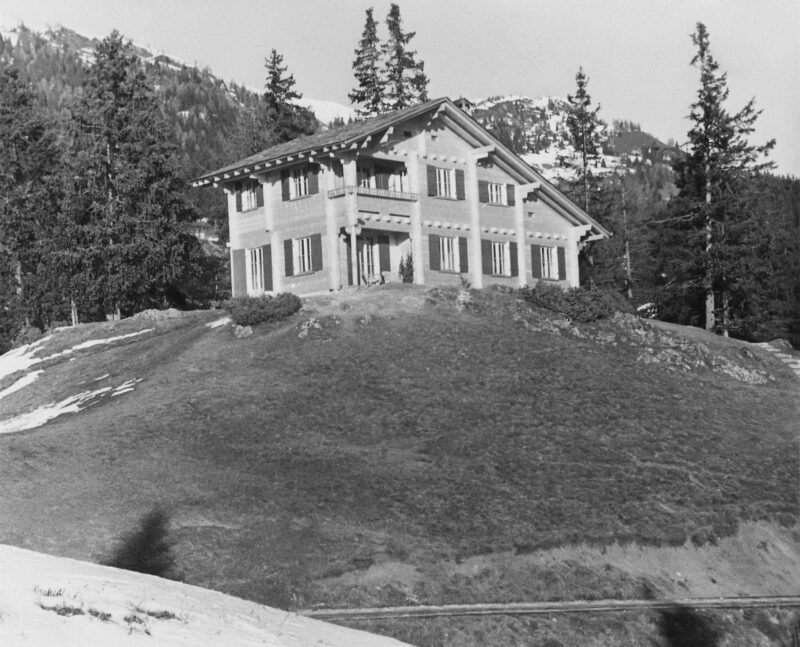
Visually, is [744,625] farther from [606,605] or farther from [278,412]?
[278,412]

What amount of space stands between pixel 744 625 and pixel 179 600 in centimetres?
1207

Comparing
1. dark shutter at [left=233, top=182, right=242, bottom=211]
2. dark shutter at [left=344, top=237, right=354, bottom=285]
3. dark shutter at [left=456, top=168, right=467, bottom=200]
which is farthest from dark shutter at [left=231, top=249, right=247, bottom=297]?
dark shutter at [left=456, top=168, right=467, bottom=200]

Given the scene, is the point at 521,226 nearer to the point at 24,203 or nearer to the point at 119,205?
the point at 119,205

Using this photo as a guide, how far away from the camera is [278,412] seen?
107ft

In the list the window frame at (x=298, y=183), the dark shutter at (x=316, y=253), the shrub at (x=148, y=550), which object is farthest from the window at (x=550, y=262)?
the shrub at (x=148, y=550)

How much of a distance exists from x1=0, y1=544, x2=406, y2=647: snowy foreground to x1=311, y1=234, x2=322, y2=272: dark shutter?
27.8 metres

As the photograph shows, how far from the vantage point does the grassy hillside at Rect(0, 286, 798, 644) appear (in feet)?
75.5

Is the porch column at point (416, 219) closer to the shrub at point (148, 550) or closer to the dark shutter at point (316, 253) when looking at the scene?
the dark shutter at point (316, 253)

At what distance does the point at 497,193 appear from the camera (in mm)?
51344

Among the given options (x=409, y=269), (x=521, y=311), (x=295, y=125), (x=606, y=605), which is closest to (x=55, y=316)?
(x=295, y=125)

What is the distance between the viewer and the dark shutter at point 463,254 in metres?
48.8

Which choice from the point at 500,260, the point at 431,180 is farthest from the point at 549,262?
the point at 431,180

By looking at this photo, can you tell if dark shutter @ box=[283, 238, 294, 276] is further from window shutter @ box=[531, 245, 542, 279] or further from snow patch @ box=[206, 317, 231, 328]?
window shutter @ box=[531, 245, 542, 279]

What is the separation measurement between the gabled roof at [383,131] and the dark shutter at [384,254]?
4.84 metres
